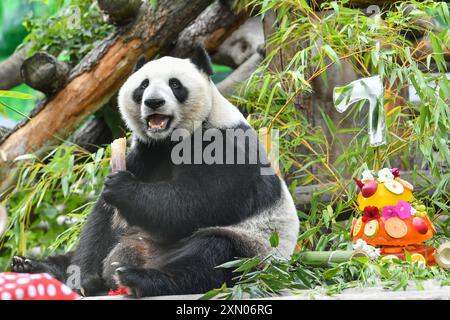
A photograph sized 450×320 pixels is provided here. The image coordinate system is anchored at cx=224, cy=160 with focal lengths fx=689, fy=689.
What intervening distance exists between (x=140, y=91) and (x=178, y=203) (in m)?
0.43

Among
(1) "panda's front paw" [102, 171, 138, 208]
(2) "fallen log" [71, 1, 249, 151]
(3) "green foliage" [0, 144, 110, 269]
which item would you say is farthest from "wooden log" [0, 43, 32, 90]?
(1) "panda's front paw" [102, 171, 138, 208]

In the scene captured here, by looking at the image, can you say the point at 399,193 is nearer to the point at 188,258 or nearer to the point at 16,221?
the point at 188,258

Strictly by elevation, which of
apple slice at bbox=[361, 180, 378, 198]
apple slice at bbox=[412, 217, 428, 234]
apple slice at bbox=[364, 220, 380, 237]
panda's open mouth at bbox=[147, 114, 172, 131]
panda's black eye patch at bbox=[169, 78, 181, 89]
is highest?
panda's black eye patch at bbox=[169, 78, 181, 89]

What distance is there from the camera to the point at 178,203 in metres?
2.18

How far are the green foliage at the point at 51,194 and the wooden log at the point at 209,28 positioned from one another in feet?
2.85

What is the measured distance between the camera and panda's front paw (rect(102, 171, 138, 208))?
2.18m

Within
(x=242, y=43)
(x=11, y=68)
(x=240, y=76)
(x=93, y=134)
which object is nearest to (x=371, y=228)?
(x=240, y=76)

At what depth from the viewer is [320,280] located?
2.23m

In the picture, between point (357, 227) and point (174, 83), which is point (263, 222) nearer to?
point (357, 227)

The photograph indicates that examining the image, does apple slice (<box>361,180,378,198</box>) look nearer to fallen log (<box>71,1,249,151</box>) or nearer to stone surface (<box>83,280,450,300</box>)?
stone surface (<box>83,280,450,300</box>)

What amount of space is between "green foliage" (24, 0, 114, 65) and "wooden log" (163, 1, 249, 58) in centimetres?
50

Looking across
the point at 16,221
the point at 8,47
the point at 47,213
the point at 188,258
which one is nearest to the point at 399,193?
the point at 188,258

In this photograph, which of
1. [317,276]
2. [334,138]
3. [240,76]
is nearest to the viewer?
[317,276]
